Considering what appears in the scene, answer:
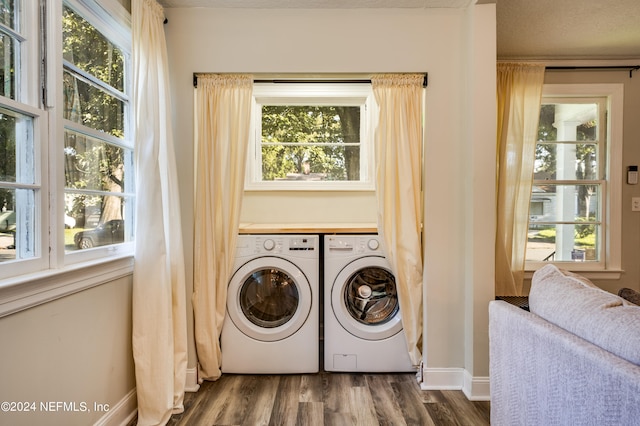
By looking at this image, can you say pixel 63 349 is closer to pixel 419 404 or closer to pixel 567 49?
pixel 419 404

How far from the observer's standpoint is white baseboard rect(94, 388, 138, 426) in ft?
5.39

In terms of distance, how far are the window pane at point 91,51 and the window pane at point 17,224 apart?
0.65 meters

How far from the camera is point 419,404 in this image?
201 centimetres

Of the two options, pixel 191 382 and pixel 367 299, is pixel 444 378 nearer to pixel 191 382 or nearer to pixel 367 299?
pixel 367 299

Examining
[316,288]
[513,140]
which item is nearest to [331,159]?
[316,288]

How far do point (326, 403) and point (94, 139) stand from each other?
1.89 m

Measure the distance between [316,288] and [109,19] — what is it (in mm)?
1895

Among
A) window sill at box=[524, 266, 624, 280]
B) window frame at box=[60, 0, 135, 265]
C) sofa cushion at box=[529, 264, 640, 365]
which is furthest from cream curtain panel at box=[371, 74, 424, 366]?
window frame at box=[60, 0, 135, 265]

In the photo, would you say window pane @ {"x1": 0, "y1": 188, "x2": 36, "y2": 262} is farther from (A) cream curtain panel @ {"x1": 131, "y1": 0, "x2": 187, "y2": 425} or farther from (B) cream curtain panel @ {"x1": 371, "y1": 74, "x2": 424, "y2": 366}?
(B) cream curtain panel @ {"x1": 371, "y1": 74, "x2": 424, "y2": 366}

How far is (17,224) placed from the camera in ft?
4.06

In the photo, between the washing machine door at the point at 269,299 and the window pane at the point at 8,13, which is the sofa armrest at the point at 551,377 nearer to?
the washing machine door at the point at 269,299

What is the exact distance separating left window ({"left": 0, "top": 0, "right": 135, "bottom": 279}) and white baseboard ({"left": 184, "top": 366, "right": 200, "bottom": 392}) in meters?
0.90

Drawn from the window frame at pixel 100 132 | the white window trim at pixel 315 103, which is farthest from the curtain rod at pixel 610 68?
the window frame at pixel 100 132

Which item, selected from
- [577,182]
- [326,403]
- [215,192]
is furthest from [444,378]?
[577,182]
